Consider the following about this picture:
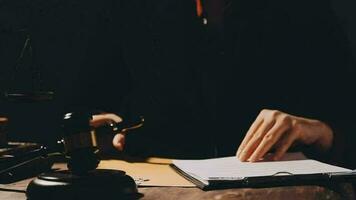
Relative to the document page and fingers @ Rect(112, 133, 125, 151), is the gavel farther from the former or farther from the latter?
fingers @ Rect(112, 133, 125, 151)

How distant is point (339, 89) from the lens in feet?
5.89

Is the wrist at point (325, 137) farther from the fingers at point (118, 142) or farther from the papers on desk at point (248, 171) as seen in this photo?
the fingers at point (118, 142)

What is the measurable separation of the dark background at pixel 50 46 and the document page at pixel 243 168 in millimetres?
1214

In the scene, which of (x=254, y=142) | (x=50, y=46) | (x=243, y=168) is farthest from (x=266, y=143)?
(x=50, y=46)

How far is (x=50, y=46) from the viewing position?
222cm

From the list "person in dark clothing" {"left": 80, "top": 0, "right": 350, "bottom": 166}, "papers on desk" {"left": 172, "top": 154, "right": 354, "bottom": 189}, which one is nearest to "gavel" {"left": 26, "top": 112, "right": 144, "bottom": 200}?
"papers on desk" {"left": 172, "top": 154, "right": 354, "bottom": 189}

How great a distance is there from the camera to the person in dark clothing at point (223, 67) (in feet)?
6.33

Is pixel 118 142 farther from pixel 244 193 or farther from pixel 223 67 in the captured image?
pixel 244 193

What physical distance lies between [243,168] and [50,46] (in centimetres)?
147

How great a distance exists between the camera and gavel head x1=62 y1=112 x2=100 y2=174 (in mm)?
749

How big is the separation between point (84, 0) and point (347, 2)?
1191mm

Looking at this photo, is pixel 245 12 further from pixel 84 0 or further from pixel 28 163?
pixel 28 163

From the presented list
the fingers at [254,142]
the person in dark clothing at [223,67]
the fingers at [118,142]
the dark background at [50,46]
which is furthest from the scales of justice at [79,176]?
the dark background at [50,46]

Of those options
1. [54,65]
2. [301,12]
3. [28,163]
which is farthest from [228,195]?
[54,65]
